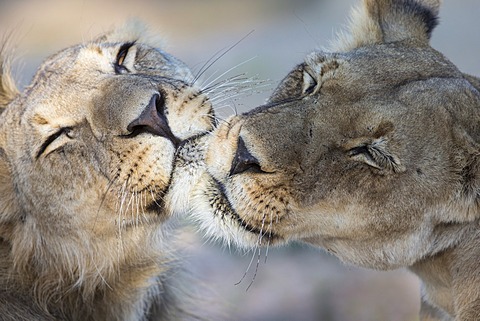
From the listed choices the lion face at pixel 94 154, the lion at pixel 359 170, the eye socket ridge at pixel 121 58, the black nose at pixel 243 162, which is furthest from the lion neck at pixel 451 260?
the eye socket ridge at pixel 121 58

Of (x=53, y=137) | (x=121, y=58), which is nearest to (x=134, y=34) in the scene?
(x=121, y=58)

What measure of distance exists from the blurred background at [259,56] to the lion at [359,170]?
47 cm

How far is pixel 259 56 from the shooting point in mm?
8031

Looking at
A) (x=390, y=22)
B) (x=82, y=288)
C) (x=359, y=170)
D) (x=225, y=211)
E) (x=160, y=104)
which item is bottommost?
(x=82, y=288)

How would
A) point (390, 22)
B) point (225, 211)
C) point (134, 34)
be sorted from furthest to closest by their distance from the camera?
point (134, 34) < point (390, 22) < point (225, 211)

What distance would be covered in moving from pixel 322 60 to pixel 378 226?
0.62 meters

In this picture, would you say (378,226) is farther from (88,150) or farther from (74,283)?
(74,283)

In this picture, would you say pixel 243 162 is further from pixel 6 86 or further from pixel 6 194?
pixel 6 86

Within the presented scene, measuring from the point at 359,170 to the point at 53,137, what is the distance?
1.12 metres

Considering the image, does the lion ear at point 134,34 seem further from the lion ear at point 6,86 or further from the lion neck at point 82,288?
the lion neck at point 82,288

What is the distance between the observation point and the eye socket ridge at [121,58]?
10.4 feet

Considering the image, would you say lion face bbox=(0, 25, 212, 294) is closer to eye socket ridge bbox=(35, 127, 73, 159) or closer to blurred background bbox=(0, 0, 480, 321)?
eye socket ridge bbox=(35, 127, 73, 159)

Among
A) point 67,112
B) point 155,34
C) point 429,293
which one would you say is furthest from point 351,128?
point 155,34

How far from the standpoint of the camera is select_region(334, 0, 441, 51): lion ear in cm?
310
